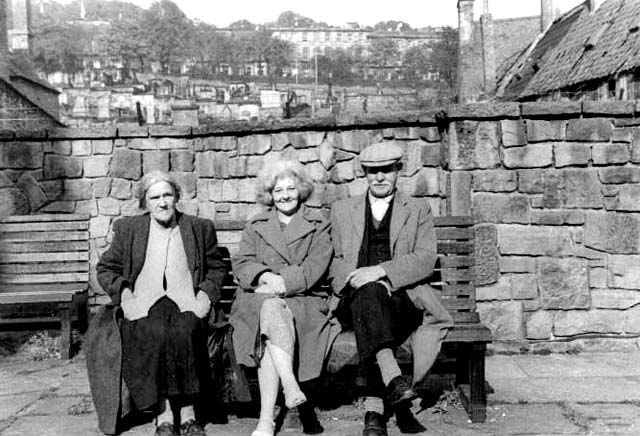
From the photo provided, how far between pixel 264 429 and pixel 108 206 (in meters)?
3.68

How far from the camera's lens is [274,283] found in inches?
187

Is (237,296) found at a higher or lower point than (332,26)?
lower

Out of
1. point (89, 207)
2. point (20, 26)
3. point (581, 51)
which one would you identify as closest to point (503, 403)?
point (89, 207)

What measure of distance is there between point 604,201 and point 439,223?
1.49 metres

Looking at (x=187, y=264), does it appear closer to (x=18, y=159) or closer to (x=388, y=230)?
(x=388, y=230)

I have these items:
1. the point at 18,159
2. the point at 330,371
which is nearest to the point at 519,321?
the point at 330,371

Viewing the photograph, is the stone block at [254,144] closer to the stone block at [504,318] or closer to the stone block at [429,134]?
the stone block at [429,134]

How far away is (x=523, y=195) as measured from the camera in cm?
605

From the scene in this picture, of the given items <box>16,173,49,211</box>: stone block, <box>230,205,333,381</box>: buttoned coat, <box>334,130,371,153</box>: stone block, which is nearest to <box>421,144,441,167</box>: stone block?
<box>334,130,371,153</box>: stone block

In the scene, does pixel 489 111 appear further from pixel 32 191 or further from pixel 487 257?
pixel 32 191

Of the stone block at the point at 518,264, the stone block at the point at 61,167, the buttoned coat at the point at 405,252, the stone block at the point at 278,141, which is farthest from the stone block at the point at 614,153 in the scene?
the stone block at the point at 61,167

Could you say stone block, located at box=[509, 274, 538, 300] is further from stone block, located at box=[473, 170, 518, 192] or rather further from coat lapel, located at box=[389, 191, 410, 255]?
coat lapel, located at box=[389, 191, 410, 255]

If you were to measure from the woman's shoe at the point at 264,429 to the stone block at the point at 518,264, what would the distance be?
2.36 metres

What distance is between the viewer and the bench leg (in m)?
5.98
